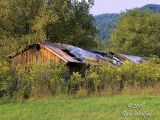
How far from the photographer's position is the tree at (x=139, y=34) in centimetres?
4869

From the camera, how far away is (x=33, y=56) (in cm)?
2489

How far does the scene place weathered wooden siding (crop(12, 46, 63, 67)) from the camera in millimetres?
24237

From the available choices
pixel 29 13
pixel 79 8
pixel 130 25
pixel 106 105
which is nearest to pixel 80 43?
pixel 79 8

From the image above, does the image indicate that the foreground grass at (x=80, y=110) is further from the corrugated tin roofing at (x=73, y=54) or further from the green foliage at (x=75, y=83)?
the corrugated tin roofing at (x=73, y=54)

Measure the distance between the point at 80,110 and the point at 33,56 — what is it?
490 inches

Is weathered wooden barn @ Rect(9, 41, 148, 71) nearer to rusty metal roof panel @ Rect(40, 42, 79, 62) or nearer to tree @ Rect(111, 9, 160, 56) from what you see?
rusty metal roof panel @ Rect(40, 42, 79, 62)

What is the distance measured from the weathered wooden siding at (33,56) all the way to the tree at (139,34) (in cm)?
2542

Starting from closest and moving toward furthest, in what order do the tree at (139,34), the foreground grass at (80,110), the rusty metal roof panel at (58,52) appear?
1. the foreground grass at (80,110)
2. the rusty metal roof panel at (58,52)
3. the tree at (139,34)

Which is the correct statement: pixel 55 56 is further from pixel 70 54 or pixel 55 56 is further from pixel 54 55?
pixel 70 54

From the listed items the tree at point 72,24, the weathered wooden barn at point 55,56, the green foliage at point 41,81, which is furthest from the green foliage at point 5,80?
the tree at point 72,24

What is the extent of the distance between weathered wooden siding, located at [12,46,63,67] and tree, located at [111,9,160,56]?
25.4 m

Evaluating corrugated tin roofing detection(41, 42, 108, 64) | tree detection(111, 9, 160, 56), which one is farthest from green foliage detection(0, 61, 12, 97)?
tree detection(111, 9, 160, 56)

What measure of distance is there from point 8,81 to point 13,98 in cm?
146

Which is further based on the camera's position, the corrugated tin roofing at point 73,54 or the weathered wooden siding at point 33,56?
the weathered wooden siding at point 33,56
